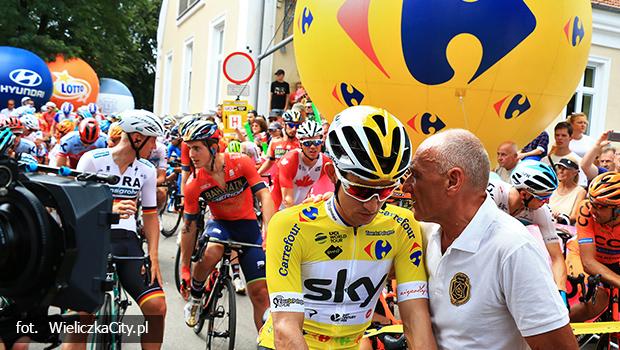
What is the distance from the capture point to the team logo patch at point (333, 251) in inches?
97.2

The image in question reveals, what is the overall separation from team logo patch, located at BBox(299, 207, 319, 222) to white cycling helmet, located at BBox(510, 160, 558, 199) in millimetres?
2485

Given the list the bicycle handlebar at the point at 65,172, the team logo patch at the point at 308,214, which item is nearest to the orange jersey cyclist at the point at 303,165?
the team logo patch at the point at 308,214

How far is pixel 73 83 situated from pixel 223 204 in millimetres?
26236

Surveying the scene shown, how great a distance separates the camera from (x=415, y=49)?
4828 mm

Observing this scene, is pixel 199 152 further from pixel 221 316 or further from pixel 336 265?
pixel 336 265

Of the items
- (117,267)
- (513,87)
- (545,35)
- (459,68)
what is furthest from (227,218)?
(545,35)

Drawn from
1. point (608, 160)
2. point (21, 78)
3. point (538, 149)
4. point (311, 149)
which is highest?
point (21, 78)

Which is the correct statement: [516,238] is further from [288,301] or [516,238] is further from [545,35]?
[545,35]

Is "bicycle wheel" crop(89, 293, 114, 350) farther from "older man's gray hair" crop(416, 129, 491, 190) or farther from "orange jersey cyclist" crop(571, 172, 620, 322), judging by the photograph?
Answer: "orange jersey cyclist" crop(571, 172, 620, 322)

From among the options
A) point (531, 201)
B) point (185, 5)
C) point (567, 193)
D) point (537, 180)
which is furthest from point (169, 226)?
point (185, 5)

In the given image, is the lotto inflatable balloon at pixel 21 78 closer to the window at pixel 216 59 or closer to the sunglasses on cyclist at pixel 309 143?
the window at pixel 216 59

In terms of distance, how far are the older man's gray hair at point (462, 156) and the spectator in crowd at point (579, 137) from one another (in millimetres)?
7127

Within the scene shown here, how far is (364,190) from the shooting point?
229 cm

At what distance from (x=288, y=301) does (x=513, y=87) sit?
11.6ft
